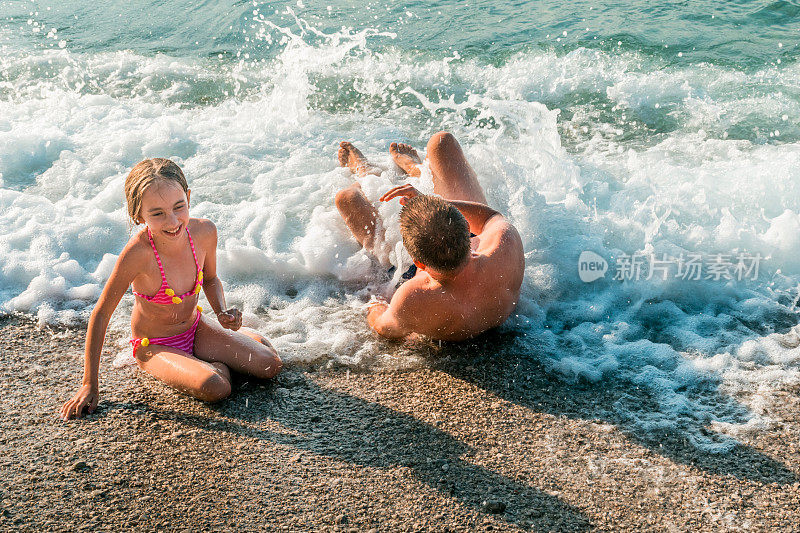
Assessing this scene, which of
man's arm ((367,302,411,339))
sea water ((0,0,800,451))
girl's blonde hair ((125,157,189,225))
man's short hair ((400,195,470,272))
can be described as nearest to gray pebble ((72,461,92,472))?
sea water ((0,0,800,451))

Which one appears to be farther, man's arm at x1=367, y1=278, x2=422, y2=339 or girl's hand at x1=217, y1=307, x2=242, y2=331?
A: man's arm at x1=367, y1=278, x2=422, y2=339

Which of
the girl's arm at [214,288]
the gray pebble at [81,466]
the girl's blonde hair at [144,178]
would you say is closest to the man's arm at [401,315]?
the girl's arm at [214,288]

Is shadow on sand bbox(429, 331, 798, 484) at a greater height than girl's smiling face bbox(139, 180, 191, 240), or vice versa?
girl's smiling face bbox(139, 180, 191, 240)

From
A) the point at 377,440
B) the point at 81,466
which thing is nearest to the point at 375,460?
the point at 377,440

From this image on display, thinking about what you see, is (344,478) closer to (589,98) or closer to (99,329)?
(99,329)

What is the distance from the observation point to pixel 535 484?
3.03m

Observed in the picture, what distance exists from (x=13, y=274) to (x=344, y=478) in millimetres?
3090

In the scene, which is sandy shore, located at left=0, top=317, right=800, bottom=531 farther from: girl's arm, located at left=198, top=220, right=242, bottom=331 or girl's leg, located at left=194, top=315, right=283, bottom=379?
girl's arm, located at left=198, top=220, right=242, bottom=331

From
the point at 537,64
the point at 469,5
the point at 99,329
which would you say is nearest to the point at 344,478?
the point at 99,329

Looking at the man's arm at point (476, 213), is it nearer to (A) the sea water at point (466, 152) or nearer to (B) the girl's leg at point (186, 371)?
(A) the sea water at point (466, 152)

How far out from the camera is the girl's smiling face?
3.37 m

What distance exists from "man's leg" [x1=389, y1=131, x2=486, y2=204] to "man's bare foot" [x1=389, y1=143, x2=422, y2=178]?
0.72 metres

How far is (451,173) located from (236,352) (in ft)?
6.76

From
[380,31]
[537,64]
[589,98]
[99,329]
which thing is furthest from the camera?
[380,31]
